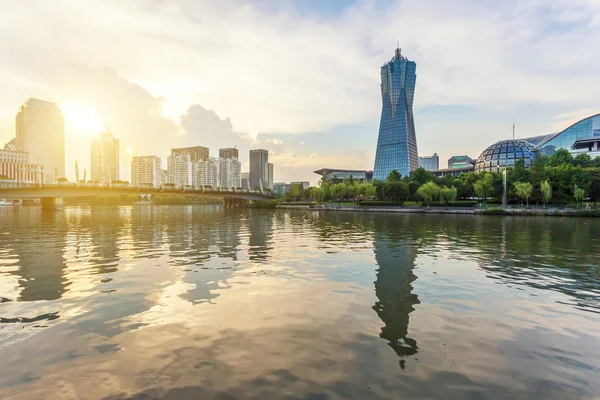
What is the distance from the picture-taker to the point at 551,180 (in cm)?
10038

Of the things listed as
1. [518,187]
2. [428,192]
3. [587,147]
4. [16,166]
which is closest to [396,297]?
[518,187]

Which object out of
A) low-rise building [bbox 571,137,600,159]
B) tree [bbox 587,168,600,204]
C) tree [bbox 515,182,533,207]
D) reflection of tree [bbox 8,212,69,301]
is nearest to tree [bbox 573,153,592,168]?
tree [bbox 587,168,600,204]

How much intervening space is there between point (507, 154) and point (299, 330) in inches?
8395

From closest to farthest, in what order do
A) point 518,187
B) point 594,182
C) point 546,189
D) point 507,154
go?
point 546,189
point 518,187
point 594,182
point 507,154

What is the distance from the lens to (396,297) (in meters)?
15.3

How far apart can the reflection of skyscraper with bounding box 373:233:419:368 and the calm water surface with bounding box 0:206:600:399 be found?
86 mm

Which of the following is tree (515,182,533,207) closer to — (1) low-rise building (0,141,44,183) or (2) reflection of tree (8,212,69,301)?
(2) reflection of tree (8,212,69,301)

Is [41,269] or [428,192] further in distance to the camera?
[428,192]

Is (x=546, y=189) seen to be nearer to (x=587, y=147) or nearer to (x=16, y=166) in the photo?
(x=587, y=147)

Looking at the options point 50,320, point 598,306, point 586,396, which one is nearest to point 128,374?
point 50,320

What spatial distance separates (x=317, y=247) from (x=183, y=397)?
24166 mm

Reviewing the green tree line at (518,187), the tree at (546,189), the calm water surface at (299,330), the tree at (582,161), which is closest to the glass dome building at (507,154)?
the green tree line at (518,187)

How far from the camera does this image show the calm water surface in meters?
8.20

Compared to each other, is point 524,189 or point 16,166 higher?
point 16,166
